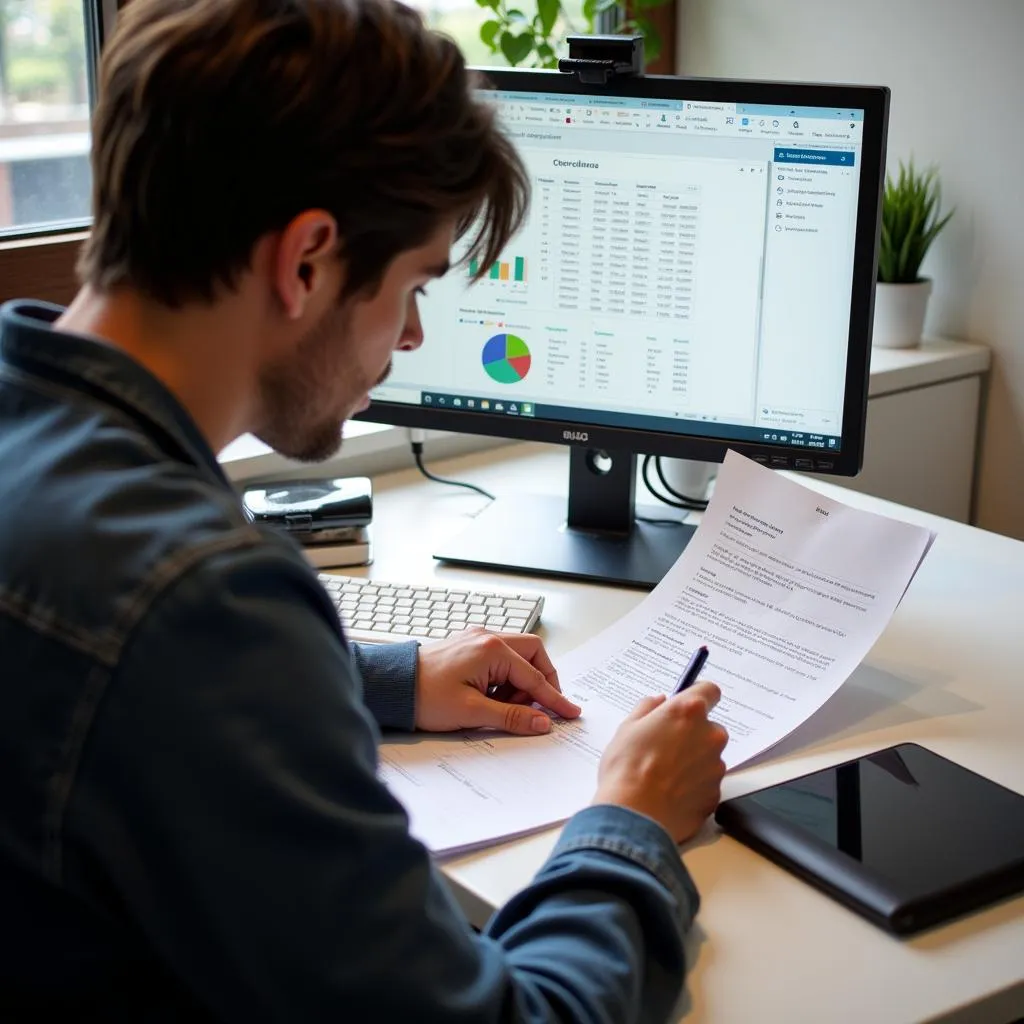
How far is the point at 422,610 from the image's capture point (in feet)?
4.49

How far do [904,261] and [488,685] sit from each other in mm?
1227

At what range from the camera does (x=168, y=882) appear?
68 centimetres

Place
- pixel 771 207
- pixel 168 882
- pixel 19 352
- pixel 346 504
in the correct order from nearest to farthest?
1. pixel 168 882
2. pixel 19 352
3. pixel 771 207
4. pixel 346 504

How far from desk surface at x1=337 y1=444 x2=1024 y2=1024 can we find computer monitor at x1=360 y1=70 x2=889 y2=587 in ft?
0.42

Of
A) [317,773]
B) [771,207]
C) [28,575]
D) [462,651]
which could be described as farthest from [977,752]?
[28,575]

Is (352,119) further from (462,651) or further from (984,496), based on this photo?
(984,496)

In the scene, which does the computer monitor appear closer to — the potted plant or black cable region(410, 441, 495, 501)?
black cable region(410, 441, 495, 501)

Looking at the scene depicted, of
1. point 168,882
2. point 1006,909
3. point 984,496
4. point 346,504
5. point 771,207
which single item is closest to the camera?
point 168,882

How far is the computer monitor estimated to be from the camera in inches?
54.1

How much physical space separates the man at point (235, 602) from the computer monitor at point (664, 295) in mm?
452

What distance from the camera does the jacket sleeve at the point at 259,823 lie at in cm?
67

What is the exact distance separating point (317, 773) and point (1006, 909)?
0.50 m

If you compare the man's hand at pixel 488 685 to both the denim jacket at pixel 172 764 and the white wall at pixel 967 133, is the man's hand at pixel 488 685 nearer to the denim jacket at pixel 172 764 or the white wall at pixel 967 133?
the denim jacket at pixel 172 764

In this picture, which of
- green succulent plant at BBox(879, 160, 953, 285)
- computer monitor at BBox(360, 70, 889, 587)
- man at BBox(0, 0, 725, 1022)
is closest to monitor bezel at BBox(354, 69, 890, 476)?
computer monitor at BBox(360, 70, 889, 587)
